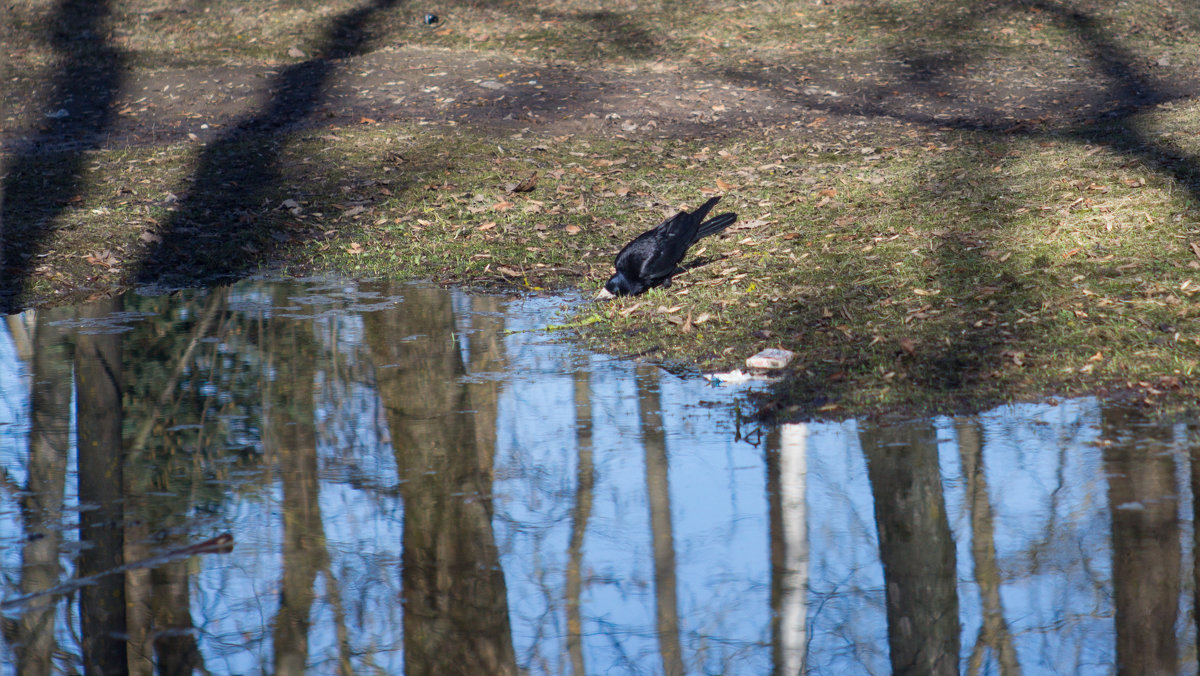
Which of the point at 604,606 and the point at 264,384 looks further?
the point at 264,384

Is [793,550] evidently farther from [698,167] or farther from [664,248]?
[698,167]

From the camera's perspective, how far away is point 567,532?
12.9 feet

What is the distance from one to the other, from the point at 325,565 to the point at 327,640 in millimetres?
456

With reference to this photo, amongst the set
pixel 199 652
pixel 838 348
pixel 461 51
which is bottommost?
pixel 199 652

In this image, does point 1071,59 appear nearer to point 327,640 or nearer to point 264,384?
point 264,384

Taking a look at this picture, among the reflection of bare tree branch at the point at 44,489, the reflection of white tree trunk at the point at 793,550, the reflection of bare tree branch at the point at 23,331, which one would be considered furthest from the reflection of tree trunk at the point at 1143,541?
the reflection of bare tree branch at the point at 23,331

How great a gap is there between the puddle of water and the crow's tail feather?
2.38m

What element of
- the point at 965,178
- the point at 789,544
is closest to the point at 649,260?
the point at 789,544

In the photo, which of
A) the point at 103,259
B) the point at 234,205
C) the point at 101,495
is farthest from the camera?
the point at 234,205

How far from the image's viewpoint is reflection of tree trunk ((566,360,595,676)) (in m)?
3.28

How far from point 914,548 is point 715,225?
449 centimetres

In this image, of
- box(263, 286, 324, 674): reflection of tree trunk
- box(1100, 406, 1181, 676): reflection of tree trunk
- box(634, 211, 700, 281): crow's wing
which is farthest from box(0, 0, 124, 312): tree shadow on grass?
box(1100, 406, 1181, 676): reflection of tree trunk

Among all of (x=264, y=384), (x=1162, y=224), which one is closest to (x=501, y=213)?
(x=264, y=384)

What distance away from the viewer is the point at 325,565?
3.68 meters
